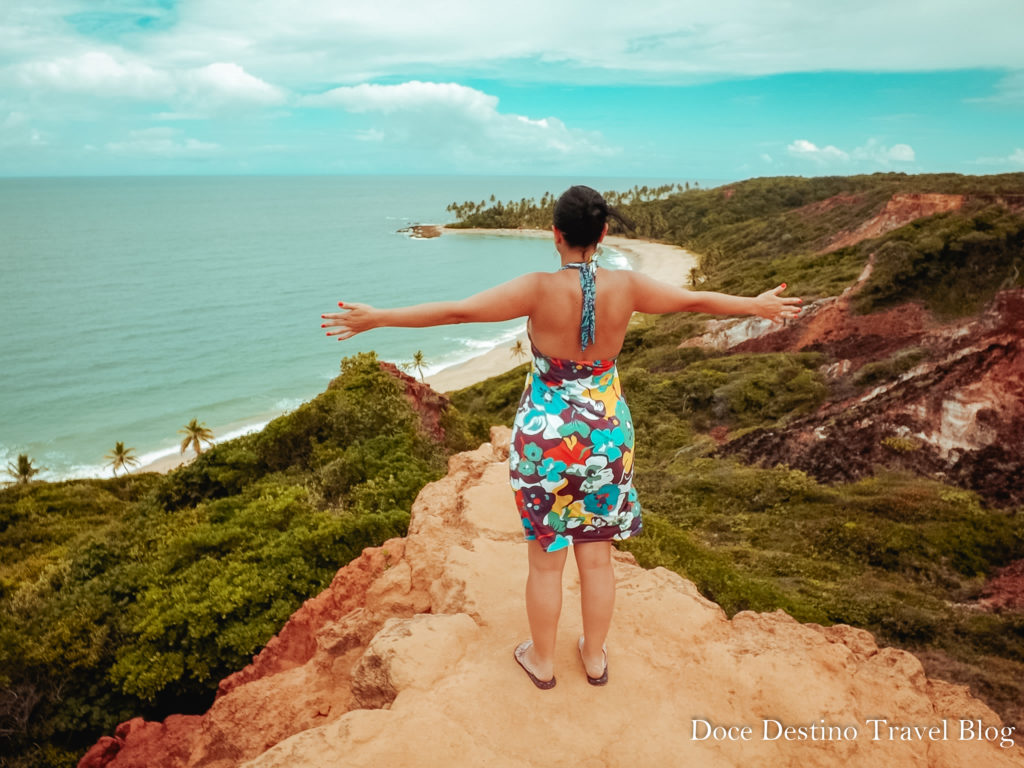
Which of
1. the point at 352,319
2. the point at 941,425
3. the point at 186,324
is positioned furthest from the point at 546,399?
the point at 186,324

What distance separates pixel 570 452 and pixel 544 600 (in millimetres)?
936

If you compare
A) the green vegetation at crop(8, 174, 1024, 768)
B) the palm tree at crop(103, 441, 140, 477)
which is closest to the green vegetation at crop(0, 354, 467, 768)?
the green vegetation at crop(8, 174, 1024, 768)

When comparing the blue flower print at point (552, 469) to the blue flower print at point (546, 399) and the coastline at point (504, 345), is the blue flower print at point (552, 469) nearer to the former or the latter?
the blue flower print at point (546, 399)

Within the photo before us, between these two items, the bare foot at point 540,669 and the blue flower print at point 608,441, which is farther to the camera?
the bare foot at point 540,669

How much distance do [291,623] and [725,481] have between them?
9976mm

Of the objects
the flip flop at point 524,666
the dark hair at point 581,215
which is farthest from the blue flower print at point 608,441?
the flip flop at point 524,666

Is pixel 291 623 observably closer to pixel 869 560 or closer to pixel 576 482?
pixel 576 482

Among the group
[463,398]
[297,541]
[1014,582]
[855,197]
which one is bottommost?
[463,398]

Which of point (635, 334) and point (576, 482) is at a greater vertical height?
point (576, 482)

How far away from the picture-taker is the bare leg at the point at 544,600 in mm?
3504

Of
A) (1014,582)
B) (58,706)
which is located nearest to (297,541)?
(58,706)

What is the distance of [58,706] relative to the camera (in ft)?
A: 24.1

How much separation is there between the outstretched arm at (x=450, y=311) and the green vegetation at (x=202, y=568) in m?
5.58

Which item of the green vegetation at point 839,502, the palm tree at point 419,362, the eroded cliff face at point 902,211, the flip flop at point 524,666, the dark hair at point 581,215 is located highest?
the eroded cliff face at point 902,211
